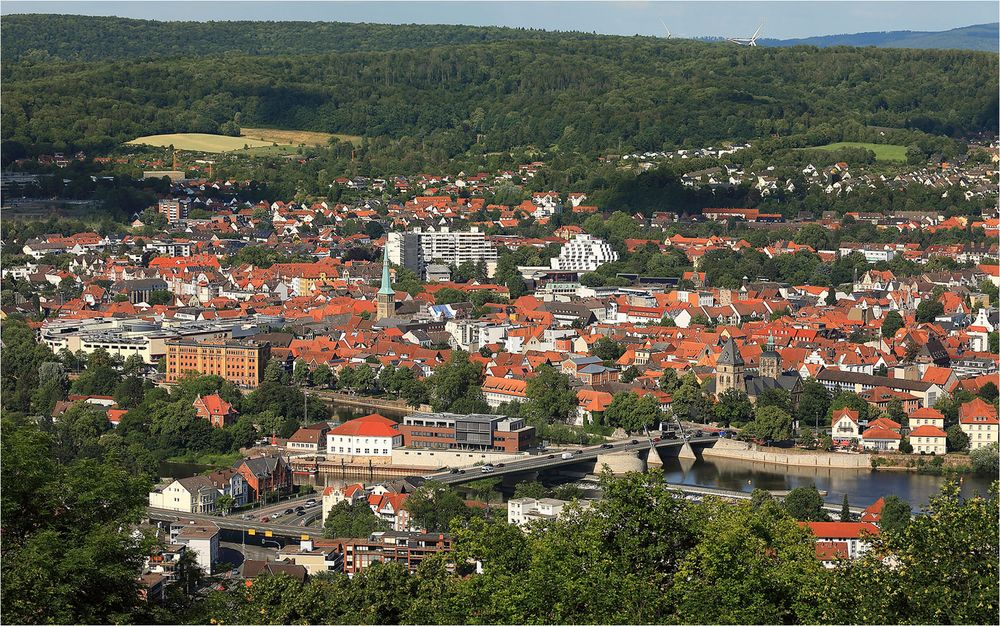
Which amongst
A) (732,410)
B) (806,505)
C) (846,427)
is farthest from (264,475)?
(846,427)

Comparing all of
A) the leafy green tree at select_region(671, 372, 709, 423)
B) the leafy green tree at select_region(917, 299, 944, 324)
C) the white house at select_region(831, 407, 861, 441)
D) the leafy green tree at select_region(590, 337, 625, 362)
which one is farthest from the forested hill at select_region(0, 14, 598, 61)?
the white house at select_region(831, 407, 861, 441)

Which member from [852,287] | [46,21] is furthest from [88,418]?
[46,21]

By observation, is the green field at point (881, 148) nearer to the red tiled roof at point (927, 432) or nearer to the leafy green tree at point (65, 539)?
the red tiled roof at point (927, 432)

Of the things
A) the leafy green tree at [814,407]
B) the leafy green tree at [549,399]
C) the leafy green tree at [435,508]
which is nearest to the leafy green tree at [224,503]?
the leafy green tree at [435,508]

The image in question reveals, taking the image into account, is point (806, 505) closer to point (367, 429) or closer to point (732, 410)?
point (367, 429)

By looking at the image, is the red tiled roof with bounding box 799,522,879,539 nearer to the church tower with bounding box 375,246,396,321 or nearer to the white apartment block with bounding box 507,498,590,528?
the white apartment block with bounding box 507,498,590,528
